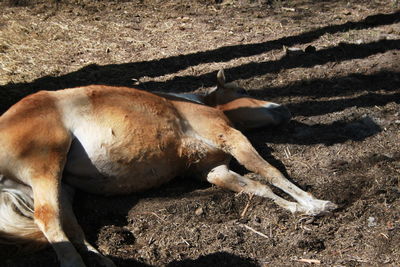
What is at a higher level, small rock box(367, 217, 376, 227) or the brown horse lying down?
the brown horse lying down

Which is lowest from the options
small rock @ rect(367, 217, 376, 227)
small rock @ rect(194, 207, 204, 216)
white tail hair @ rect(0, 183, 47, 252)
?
small rock @ rect(367, 217, 376, 227)

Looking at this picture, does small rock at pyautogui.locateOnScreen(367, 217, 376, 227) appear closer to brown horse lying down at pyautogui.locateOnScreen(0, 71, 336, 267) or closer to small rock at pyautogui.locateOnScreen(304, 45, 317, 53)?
brown horse lying down at pyautogui.locateOnScreen(0, 71, 336, 267)

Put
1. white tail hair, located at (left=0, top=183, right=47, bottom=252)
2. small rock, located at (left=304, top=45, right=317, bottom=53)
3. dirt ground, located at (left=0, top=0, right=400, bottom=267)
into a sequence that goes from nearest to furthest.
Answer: white tail hair, located at (left=0, top=183, right=47, bottom=252), dirt ground, located at (left=0, top=0, right=400, bottom=267), small rock, located at (left=304, top=45, right=317, bottom=53)

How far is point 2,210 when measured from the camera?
4.16m

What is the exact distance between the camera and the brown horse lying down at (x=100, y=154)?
4105 millimetres

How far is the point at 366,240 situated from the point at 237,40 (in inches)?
169

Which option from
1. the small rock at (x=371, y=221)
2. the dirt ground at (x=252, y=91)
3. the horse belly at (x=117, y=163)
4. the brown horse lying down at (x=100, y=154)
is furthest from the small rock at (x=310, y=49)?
the small rock at (x=371, y=221)

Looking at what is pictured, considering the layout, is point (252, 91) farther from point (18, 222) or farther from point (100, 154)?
point (18, 222)

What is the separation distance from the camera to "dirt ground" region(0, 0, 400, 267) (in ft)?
13.7

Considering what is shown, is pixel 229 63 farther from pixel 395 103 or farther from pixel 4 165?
pixel 4 165

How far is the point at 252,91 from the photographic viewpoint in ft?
21.6

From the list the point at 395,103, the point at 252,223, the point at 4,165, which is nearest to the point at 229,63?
the point at 395,103

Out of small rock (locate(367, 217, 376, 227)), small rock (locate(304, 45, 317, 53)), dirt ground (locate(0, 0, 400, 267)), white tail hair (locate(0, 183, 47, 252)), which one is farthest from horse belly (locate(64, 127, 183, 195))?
small rock (locate(304, 45, 317, 53))

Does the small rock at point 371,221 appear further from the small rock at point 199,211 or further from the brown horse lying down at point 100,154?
the small rock at point 199,211
